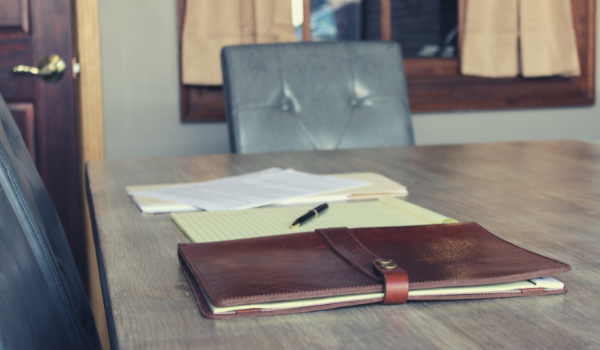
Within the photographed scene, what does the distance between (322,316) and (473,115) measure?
8.21 feet

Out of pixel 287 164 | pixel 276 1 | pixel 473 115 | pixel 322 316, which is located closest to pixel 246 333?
pixel 322 316

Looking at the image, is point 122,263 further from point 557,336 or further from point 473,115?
point 473,115

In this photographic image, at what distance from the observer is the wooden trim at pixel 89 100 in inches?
89.0

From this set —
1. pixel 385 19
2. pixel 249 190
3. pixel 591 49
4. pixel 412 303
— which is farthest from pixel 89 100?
pixel 591 49

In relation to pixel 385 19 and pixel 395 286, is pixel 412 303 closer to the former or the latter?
pixel 395 286

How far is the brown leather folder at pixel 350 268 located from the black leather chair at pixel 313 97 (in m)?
1.05

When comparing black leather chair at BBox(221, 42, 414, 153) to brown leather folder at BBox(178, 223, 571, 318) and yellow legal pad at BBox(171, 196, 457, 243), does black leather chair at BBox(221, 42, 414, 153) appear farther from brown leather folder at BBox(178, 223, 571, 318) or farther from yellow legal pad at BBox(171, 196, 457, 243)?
brown leather folder at BBox(178, 223, 571, 318)

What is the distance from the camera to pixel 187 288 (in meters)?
0.52

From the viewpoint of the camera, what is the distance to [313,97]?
67.0 inches

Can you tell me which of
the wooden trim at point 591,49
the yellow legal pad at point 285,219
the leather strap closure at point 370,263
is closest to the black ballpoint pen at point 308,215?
the yellow legal pad at point 285,219

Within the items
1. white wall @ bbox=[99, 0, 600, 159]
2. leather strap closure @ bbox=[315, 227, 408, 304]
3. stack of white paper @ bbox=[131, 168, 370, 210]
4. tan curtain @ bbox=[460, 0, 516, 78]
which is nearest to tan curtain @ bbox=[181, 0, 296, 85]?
white wall @ bbox=[99, 0, 600, 159]

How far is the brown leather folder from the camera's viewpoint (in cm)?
46

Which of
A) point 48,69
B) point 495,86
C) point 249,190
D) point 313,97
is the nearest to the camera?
point 249,190

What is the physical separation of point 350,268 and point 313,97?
122cm
